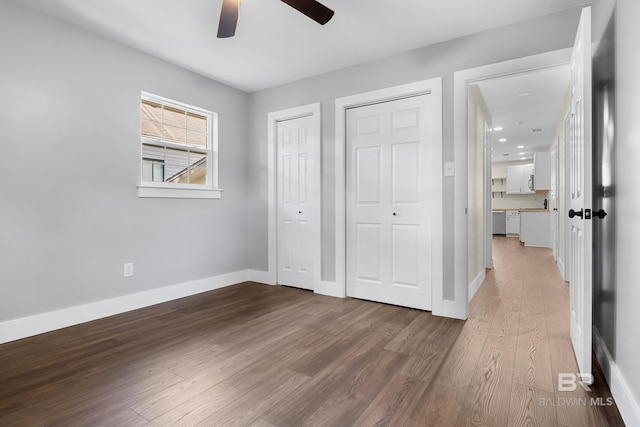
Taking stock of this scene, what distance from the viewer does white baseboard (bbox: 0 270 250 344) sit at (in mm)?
2465

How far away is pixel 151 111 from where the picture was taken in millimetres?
3449

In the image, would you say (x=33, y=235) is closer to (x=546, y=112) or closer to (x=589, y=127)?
(x=589, y=127)

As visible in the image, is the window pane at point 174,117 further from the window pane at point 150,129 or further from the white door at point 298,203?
the white door at point 298,203

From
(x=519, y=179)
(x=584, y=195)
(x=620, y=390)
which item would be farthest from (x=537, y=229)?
(x=620, y=390)

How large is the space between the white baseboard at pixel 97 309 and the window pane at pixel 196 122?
5.98ft

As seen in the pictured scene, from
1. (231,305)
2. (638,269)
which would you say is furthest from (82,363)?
(638,269)

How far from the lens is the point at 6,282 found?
2418 millimetres

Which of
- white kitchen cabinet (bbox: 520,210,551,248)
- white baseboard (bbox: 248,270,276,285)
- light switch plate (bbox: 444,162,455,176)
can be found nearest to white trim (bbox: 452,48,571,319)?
light switch plate (bbox: 444,162,455,176)

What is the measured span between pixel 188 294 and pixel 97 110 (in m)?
2.07

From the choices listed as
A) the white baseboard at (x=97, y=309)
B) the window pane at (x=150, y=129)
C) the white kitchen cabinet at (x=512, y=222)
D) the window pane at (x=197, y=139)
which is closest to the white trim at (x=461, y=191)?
the white baseboard at (x=97, y=309)

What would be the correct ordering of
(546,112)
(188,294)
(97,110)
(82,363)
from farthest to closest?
(546,112) < (188,294) < (97,110) < (82,363)

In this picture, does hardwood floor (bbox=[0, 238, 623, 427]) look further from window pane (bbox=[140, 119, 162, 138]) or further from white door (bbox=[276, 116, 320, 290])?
window pane (bbox=[140, 119, 162, 138])

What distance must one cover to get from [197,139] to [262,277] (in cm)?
194

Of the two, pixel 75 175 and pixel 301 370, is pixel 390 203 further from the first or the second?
pixel 75 175
